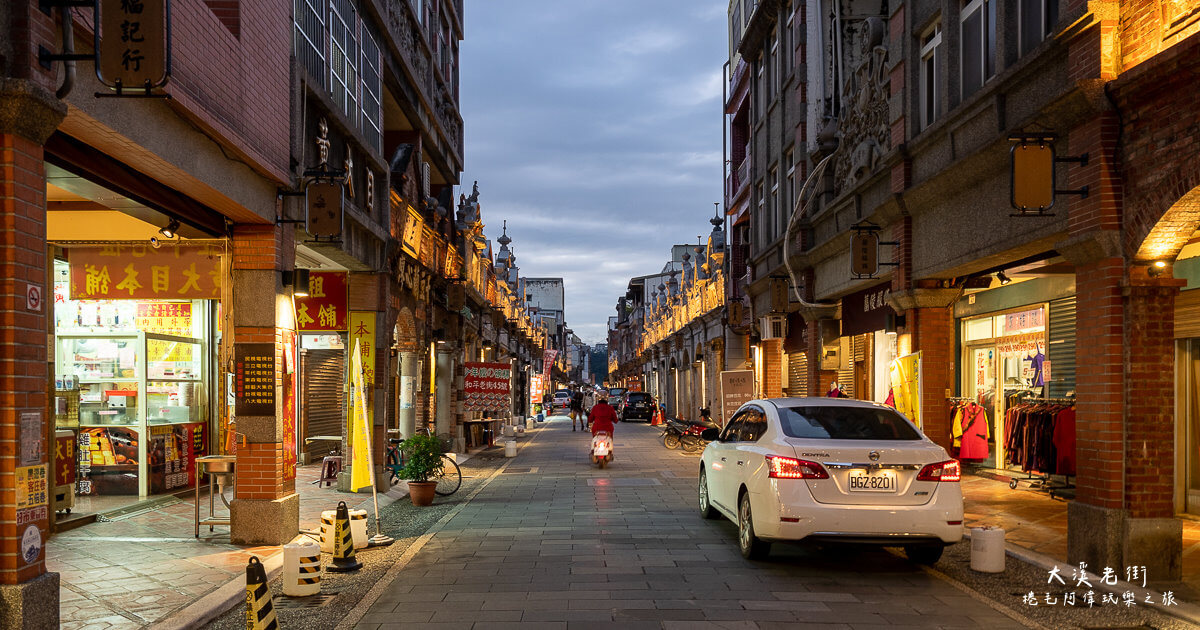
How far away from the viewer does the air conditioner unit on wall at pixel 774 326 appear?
78.3 feet

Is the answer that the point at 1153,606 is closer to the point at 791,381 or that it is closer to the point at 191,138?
the point at 191,138

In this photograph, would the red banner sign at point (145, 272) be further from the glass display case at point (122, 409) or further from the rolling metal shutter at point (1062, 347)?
the rolling metal shutter at point (1062, 347)

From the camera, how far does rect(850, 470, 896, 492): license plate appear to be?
834cm

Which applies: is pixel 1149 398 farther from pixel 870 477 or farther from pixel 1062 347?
pixel 1062 347

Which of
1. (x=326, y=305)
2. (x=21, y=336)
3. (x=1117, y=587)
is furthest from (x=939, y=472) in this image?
(x=326, y=305)

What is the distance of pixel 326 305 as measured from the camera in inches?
639

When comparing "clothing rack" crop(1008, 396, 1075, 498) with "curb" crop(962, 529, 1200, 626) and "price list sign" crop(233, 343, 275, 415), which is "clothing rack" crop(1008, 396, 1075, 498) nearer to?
"curb" crop(962, 529, 1200, 626)

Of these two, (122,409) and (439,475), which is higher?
(122,409)

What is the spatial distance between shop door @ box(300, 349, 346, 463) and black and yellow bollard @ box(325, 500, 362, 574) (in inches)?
464

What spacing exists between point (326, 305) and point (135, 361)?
130 inches

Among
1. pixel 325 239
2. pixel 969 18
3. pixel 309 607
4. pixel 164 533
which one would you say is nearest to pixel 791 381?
pixel 969 18

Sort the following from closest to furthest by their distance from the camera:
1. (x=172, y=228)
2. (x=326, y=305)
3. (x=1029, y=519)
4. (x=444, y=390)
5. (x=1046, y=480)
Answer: (x=172, y=228) < (x=1029, y=519) < (x=1046, y=480) < (x=326, y=305) < (x=444, y=390)

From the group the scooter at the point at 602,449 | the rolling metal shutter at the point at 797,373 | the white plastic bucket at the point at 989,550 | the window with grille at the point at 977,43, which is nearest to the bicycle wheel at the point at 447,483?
the scooter at the point at 602,449

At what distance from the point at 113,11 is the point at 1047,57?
8.88 m
